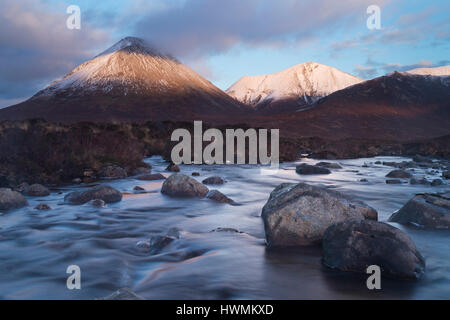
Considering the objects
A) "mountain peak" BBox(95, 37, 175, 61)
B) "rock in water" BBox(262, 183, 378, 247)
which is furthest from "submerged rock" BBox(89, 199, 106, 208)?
"mountain peak" BBox(95, 37, 175, 61)

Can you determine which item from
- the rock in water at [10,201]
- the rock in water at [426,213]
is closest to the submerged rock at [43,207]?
the rock in water at [10,201]

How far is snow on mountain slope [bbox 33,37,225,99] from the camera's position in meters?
116

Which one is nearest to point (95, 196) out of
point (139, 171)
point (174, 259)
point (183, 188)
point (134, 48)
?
point (183, 188)

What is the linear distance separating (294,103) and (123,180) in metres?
158

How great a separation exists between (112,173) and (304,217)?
995 centimetres

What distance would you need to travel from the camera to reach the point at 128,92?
362 feet

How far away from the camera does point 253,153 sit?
25.7 m

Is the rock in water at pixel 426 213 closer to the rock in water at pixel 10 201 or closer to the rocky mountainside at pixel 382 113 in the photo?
the rock in water at pixel 10 201

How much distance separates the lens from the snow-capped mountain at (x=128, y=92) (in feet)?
308

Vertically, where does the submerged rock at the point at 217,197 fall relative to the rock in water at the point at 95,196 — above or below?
below

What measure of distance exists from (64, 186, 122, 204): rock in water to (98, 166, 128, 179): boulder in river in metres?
4.58

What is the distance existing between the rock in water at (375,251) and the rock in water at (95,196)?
19.9 ft

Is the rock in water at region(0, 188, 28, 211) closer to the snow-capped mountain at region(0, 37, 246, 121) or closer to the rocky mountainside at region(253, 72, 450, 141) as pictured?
the rocky mountainside at region(253, 72, 450, 141)
